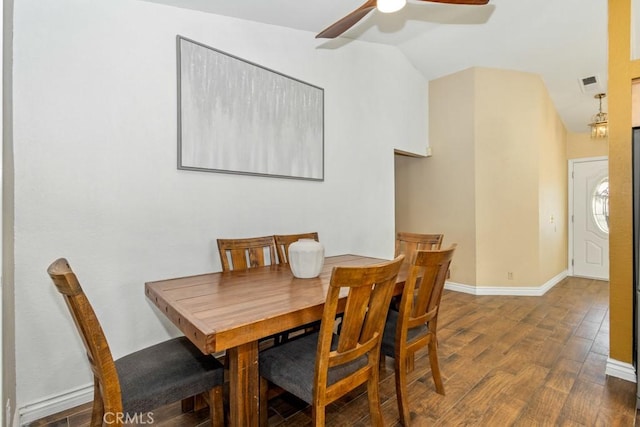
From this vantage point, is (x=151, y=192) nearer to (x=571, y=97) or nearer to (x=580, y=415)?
(x=580, y=415)

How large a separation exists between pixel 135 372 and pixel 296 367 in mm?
719

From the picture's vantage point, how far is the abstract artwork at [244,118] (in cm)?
233

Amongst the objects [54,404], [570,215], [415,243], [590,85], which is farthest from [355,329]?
[570,215]

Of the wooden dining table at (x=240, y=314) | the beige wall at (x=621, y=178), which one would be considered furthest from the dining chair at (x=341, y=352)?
the beige wall at (x=621, y=178)

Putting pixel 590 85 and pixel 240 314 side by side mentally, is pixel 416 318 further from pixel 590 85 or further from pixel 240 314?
pixel 590 85

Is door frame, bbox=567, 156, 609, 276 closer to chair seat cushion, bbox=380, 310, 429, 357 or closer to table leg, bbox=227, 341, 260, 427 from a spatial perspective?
chair seat cushion, bbox=380, 310, 429, 357

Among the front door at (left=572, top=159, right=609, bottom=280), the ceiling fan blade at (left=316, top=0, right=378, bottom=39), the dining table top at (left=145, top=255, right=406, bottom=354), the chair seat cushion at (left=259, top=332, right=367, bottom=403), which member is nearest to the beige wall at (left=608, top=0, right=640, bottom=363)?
the dining table top at (left=145, top=255, right=406, bottom=354)

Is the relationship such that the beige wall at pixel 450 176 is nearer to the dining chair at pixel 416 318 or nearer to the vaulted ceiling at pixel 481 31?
the vaulted ceiling at pixel 481 31

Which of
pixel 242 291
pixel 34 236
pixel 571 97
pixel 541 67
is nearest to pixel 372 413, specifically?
pixel 242 291

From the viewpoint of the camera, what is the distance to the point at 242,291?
5.67 ft

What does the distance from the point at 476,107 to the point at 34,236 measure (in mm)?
4887

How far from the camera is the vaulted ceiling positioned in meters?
2.74

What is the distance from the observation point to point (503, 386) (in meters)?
2.14

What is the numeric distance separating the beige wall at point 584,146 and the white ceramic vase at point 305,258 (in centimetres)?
604
